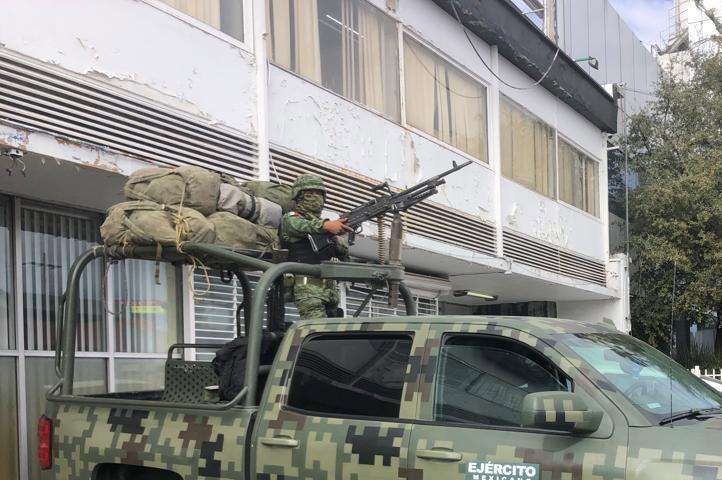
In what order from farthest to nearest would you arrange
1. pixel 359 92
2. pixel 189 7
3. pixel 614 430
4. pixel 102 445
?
1. pixel 359 92
2. pixel 189 7
3. pixel 102 445
4. pixel 614 430

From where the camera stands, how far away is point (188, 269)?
8.69 metres

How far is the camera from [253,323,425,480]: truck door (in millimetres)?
4012

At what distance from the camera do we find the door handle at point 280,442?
165 inches

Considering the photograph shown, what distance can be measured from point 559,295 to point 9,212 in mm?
13309

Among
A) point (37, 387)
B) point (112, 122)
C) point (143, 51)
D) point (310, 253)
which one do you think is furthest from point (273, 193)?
point (37, 387)

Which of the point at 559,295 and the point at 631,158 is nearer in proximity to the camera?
the point at 559,295

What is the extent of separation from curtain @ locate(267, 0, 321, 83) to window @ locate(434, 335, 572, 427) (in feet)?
20.7

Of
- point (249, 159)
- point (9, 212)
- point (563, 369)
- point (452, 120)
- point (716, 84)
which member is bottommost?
point (563, 369)

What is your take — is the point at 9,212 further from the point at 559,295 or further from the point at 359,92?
the point at 559,295

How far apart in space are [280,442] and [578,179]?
15.1m

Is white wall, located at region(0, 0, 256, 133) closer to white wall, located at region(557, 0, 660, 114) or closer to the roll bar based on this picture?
the roll bar

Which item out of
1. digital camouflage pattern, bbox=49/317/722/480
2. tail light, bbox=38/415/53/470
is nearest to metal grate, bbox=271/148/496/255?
tail light, bbox=38/415/53/470

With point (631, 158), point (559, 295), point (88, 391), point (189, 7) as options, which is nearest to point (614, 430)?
point (88, 391)

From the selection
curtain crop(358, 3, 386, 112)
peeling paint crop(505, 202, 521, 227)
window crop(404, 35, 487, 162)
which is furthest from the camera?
peeling paint crop(505, 202, 521, 227)
